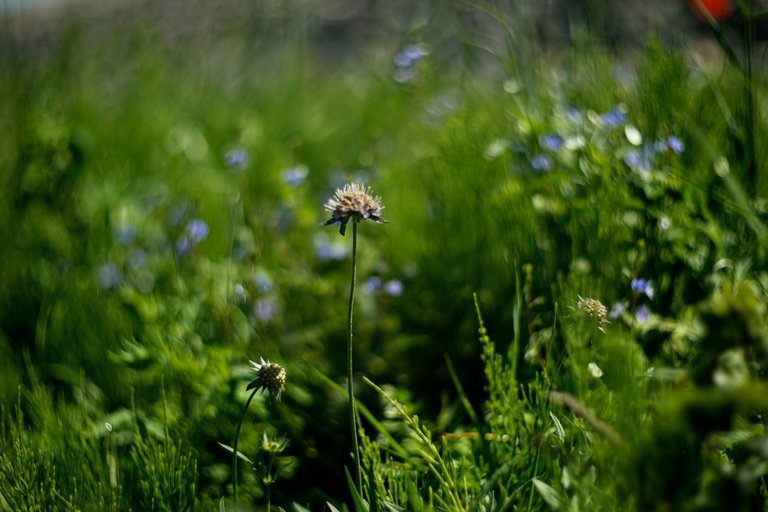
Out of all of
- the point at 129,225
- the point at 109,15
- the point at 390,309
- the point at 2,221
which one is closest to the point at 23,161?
the point at 2,221

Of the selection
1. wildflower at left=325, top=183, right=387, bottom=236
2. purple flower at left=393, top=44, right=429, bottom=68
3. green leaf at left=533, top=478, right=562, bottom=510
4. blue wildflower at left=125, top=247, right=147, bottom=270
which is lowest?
blue wildflower at left=125, top=247, right=147, bottom=270

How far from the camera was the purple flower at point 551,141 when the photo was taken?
1.77m

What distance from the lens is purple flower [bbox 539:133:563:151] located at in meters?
1.77

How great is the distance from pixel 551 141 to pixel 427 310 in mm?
507

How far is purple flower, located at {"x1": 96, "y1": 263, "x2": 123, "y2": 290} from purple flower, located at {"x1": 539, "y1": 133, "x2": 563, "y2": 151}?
1.13 meters

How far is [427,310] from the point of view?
196 centimetres

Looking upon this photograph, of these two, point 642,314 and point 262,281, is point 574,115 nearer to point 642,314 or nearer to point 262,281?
point 642,314

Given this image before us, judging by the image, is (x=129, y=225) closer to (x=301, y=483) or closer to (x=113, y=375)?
(x=113, y=375)

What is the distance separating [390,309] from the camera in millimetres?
2025

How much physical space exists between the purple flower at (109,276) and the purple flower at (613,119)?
127 centimetres

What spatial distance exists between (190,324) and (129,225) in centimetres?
65

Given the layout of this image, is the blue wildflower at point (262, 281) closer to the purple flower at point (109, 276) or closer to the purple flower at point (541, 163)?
the purple flower at point (109, 276)

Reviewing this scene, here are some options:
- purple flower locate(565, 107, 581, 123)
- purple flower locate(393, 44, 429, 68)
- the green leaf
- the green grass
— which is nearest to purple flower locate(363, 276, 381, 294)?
the green grass

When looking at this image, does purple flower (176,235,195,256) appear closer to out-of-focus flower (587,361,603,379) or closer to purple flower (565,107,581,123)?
purple flower (565,107,581,123)
